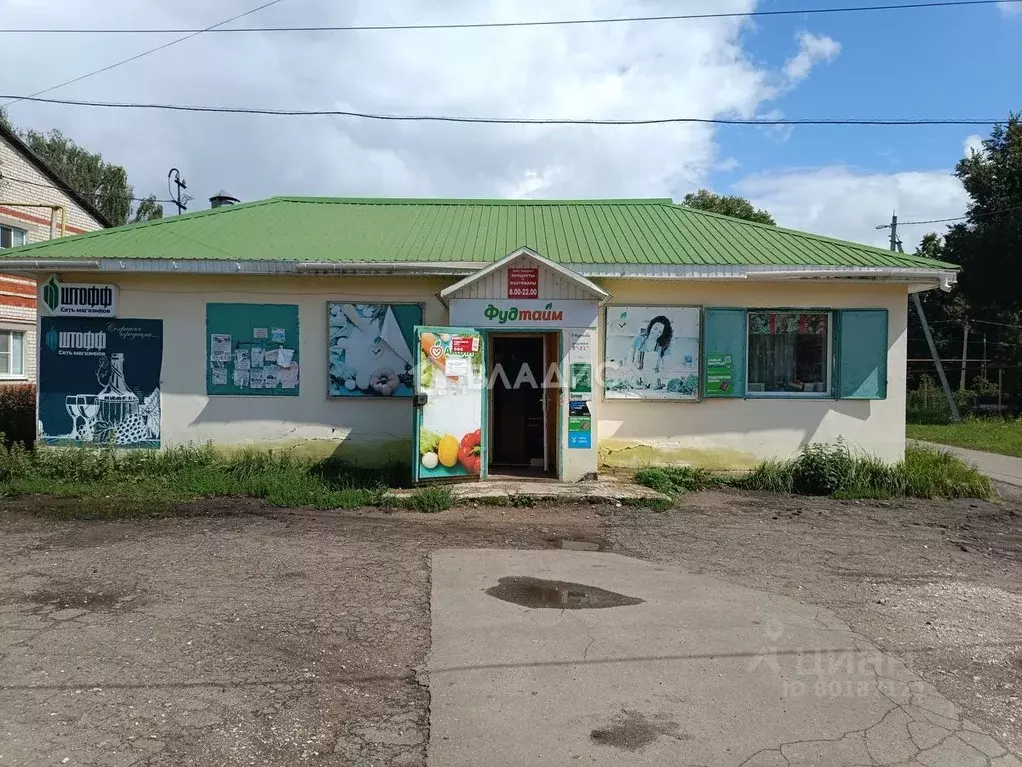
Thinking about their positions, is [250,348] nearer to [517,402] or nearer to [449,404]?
[449,404]

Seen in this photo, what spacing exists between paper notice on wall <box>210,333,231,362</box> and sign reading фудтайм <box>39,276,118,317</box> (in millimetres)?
1588

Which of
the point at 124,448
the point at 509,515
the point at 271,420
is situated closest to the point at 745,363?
the point at 509,515

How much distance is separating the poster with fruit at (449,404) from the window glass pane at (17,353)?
16776 mm

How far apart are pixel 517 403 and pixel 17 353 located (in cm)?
1675

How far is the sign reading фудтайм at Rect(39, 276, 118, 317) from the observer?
1087cm

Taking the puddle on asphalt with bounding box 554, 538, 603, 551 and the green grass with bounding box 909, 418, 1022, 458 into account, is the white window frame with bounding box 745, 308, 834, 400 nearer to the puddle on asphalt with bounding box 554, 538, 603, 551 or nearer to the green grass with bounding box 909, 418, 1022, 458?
the puddle on asphalt with bounding box 554, 538, 603, 551

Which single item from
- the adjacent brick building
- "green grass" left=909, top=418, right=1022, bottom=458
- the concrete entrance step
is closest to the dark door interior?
the concrete entrance step

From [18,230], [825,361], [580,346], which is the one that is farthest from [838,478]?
[18,230]

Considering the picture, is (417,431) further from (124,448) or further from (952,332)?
(952,332)

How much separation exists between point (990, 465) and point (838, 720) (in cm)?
1328

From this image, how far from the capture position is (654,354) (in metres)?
11.1

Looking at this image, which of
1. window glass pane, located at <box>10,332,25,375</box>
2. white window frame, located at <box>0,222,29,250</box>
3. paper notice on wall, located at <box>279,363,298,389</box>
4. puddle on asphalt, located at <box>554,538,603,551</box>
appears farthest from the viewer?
white window frame, located at <box>0,222,29,250</box>

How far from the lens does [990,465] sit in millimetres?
14398

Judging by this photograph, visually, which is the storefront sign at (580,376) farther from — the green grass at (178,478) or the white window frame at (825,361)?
the white window frame at (825,361)
